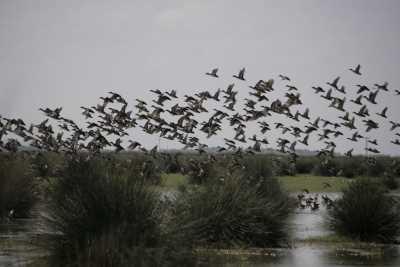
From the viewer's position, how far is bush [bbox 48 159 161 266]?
15.9m

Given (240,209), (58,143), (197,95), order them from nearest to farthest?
(240,209), (58,143), (197,95)

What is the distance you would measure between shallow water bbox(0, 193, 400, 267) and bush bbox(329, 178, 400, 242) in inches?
60.0

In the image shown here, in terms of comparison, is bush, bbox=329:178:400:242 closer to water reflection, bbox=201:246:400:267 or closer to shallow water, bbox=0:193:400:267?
shallow water, bbox=0:193:400:267

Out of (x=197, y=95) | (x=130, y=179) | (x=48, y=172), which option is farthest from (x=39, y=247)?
(x=48, y=172)

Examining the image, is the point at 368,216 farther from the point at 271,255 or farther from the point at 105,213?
the point at 105,213

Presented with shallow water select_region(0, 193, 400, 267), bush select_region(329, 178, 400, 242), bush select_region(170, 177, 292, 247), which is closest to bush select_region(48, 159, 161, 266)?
shallow water select_region(0, 193, 400, 267)

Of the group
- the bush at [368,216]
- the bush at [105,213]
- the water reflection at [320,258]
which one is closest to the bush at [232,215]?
the water reflection at [320,258]

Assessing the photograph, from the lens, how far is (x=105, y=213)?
16359 millimetres

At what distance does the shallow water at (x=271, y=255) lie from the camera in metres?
18.5

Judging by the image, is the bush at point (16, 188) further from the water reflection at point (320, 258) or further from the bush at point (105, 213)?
the bush at point (105, 213)

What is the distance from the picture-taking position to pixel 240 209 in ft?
74.5

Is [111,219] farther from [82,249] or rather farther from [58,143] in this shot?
[58,143]

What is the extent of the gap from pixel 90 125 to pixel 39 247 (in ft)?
50.2

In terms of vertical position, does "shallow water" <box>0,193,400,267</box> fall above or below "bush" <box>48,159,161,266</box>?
below
